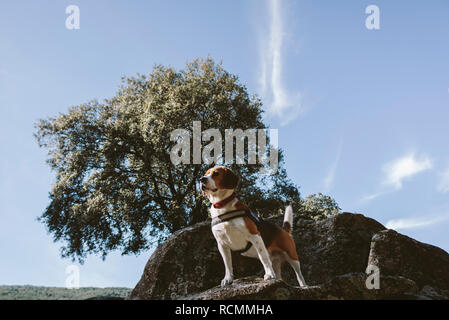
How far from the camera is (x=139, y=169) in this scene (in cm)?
2469

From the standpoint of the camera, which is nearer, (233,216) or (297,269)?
(233,216)

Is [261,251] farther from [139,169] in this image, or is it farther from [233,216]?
[139,169]

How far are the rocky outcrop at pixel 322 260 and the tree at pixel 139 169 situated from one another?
37.5ft

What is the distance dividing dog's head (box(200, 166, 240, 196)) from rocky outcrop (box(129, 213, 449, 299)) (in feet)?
10.6

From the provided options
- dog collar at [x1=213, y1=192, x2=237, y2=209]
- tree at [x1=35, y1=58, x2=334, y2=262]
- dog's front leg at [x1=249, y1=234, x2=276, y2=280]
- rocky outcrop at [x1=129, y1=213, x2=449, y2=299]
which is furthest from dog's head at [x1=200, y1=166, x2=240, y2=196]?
tree at [x1=35, y1=58, x2=334, y2=262]

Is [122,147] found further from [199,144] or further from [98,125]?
[199,144]

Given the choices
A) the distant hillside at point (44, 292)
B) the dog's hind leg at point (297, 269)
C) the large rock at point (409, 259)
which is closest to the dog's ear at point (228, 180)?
the dog's hind leg at point (297, 269)

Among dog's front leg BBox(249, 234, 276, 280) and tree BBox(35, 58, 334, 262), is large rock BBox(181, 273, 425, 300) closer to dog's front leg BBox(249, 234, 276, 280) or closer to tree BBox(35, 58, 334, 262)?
dog's front leg BBox(249, 234, 276, 280)

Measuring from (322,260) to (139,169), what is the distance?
1679cm

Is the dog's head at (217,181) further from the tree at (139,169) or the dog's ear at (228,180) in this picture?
the tree at (139,169)

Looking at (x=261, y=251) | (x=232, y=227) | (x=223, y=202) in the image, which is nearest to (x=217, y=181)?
(x=223, y=202)

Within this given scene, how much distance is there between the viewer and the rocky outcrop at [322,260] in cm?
951

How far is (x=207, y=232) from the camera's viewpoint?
10.5 meters

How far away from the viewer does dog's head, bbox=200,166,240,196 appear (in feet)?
21.4
